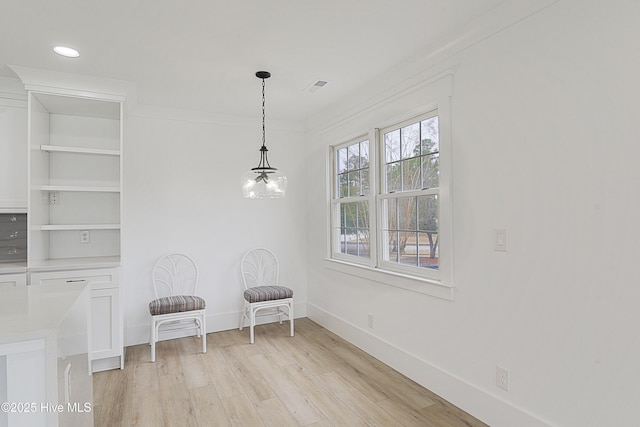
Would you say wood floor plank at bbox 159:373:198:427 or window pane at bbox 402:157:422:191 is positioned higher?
window pane at bbox 402:157:422:191

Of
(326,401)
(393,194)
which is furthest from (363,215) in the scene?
(326,401)

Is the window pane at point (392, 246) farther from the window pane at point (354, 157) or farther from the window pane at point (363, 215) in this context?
the window pane at point (354, 157)

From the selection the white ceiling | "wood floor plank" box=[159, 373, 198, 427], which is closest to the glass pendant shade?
the white ceiling

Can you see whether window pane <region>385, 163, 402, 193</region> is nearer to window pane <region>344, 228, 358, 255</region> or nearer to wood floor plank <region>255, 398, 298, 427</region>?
window pane <region>344, 228, 358, 255</region>

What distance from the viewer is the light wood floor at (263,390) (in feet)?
7.89

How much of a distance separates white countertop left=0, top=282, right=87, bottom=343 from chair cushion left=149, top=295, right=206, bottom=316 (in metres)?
1.40

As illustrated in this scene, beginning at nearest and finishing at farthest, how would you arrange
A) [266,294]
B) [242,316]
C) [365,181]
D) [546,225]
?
[546,225] < [365,181] < [266,294] < [242,316]

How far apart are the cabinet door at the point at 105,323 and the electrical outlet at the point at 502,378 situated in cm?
296

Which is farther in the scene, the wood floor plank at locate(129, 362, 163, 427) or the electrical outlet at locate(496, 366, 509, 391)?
the wood floor plank at locate(129, 362, 163, 427)

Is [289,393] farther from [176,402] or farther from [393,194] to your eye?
[393,194]

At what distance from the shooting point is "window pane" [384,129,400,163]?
3225 millimetres

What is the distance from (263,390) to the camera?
2.81 metres

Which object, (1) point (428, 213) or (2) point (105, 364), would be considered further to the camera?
(2) point (105, 364)

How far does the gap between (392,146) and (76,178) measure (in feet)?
9.91
